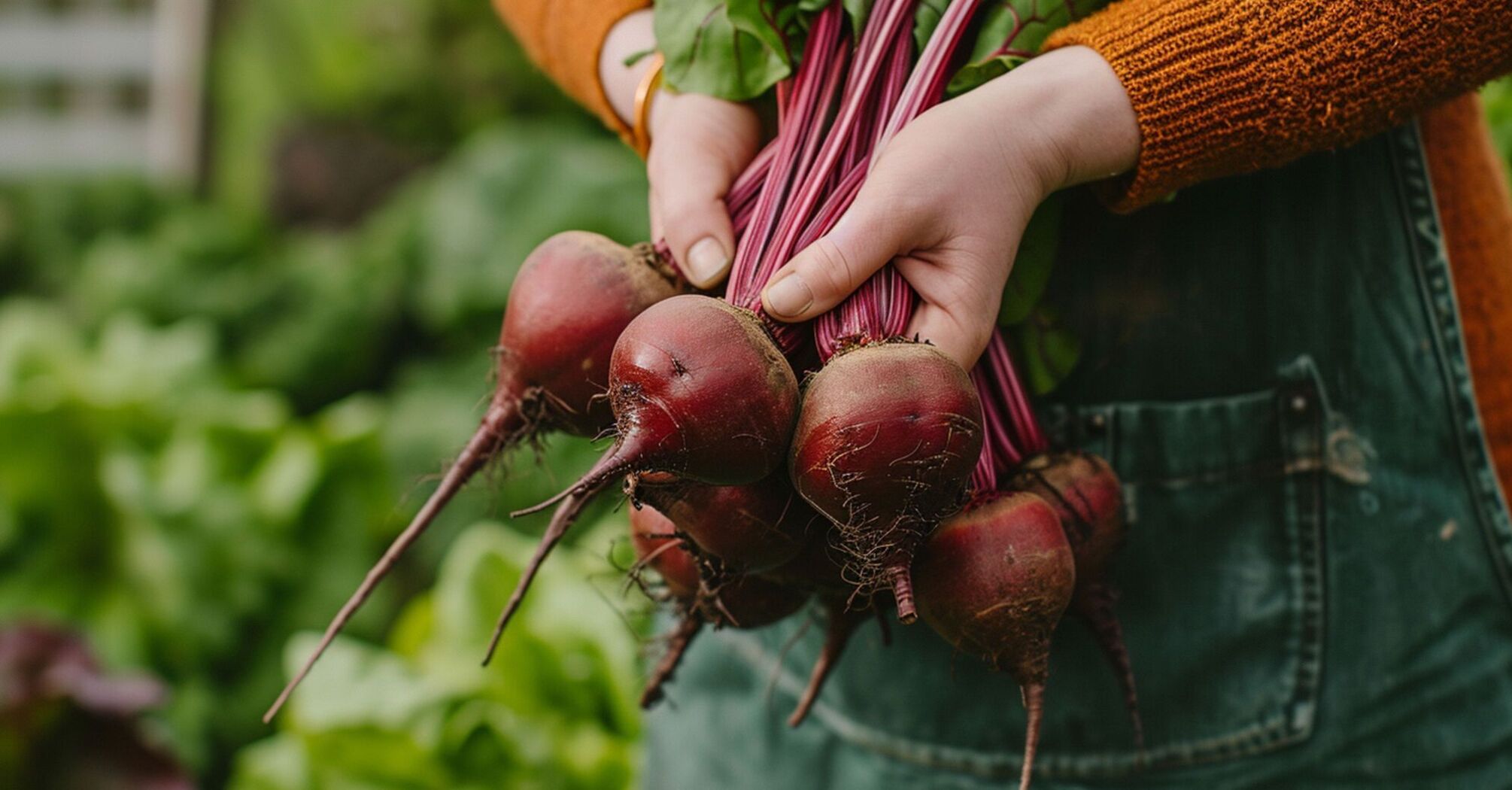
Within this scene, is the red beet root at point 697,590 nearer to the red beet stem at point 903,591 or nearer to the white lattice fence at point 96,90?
the red beet stem at point 903,591

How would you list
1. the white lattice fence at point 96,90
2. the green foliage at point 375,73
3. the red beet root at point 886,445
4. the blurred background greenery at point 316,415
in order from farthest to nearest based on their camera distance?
the white lattice fence at point 96,90, the green foliage at point 375,73, the blurred background greenery at point 316,415, the red beet root at point 886,445

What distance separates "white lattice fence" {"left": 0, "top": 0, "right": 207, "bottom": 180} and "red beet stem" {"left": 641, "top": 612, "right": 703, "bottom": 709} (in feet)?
14.7

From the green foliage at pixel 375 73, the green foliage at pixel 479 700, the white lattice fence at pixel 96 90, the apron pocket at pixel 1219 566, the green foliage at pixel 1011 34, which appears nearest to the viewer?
the green foliage at pixel 1011 34

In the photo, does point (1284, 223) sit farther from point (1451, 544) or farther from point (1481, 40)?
point (1451, 544)

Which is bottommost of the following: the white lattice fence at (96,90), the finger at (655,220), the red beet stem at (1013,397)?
the white lattice fence at (96,90)

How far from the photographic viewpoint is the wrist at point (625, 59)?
40.2 inches

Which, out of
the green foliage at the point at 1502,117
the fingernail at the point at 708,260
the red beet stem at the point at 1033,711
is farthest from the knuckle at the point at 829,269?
the green foliage at the point at 1502,117

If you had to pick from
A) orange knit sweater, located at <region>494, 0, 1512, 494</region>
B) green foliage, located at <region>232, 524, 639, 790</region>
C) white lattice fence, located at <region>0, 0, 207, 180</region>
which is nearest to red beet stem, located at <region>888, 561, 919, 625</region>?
orange knit sweater, located at <region>494, 0, 1512, 494</region>

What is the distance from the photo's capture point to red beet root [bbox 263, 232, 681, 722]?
34.0 inches

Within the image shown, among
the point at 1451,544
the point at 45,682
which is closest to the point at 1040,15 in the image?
the point at 1451,544

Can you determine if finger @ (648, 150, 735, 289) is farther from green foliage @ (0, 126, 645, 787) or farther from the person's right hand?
green foliage @ (0, 126, 645, 787)

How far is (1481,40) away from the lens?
2.52 feet

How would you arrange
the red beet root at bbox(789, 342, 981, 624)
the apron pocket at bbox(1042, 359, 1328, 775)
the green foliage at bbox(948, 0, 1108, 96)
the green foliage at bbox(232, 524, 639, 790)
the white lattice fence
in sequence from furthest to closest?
the white lattice fence → the green foliage at bbox(232, 524, 639, 790) → the apron pocket at bbox(1042, 359, 1328, 775) → the green foliage at bbox(948, 0, 1108, 96) → the red beet root at bbox(789, 342, 981, 624)

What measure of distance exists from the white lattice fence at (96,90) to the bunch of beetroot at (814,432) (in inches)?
176
